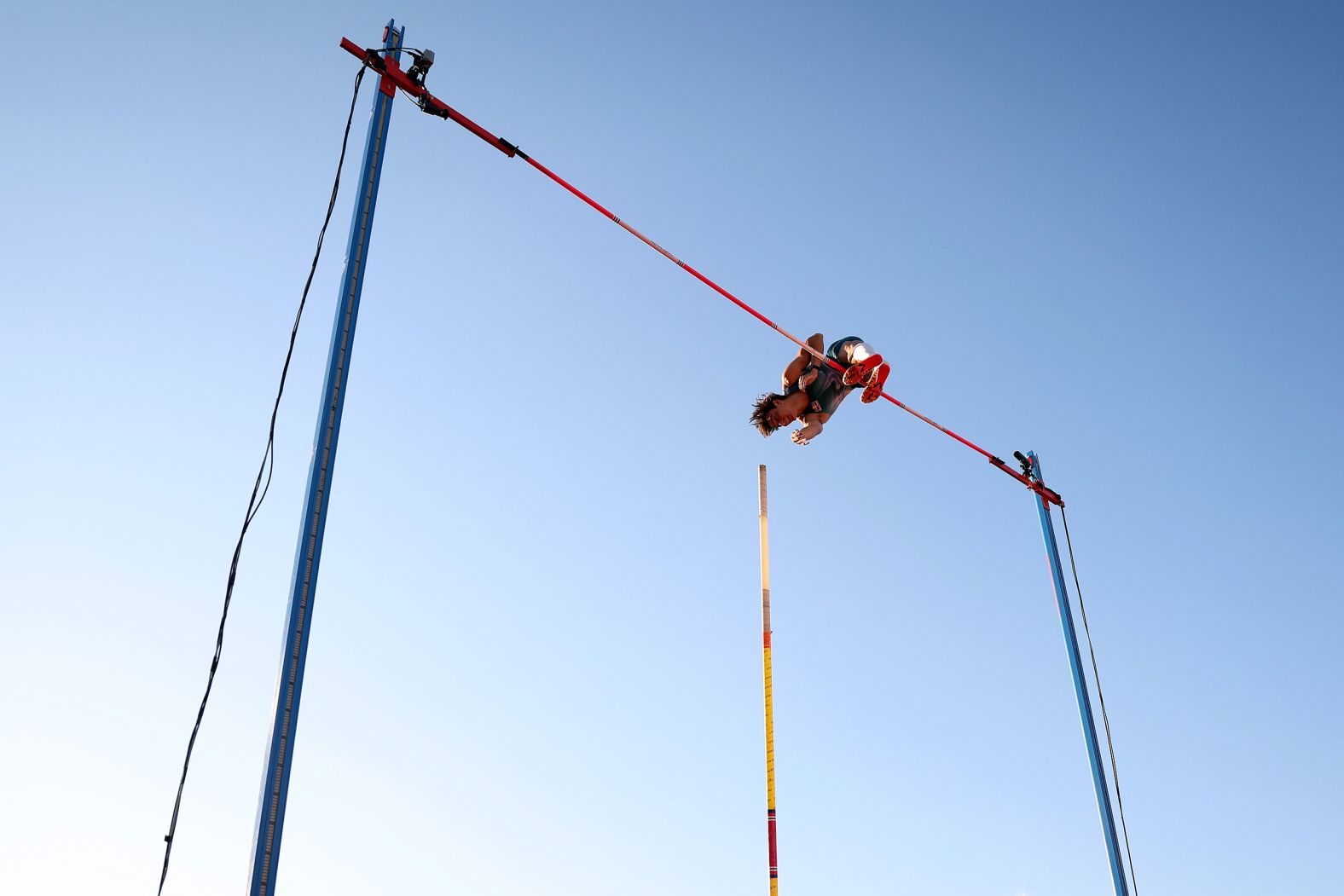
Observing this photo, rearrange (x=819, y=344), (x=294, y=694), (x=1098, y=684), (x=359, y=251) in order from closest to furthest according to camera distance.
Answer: (x=294, y=694), (x=359, y=251), (x=819, y=344), (x=1098, y=684)

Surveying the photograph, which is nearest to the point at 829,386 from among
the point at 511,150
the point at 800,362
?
the point at 800,362

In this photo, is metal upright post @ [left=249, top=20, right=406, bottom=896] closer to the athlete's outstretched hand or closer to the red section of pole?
the red section of pole

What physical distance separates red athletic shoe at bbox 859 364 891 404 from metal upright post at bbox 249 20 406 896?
4.76 metres

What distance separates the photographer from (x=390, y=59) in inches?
262

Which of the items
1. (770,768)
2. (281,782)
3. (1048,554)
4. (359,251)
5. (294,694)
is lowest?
(281,782)

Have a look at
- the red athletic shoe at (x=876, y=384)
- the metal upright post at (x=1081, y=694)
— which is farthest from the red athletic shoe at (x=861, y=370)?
the metal upright post at (x=1081, y=694)

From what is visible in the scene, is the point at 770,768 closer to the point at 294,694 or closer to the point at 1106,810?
the point at 294,694

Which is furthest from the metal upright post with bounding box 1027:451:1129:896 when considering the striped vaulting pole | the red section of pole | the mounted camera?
the mounted camera

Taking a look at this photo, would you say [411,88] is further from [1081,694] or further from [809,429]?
[1081,694]

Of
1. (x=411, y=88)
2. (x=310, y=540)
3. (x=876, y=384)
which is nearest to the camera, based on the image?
(x=310, y=540)

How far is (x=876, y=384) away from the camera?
9.09 meters

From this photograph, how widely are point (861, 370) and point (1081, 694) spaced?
4.44 metres

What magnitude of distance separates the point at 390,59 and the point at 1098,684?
30.5 feet

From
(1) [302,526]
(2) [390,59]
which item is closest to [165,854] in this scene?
(1) [302,526]
